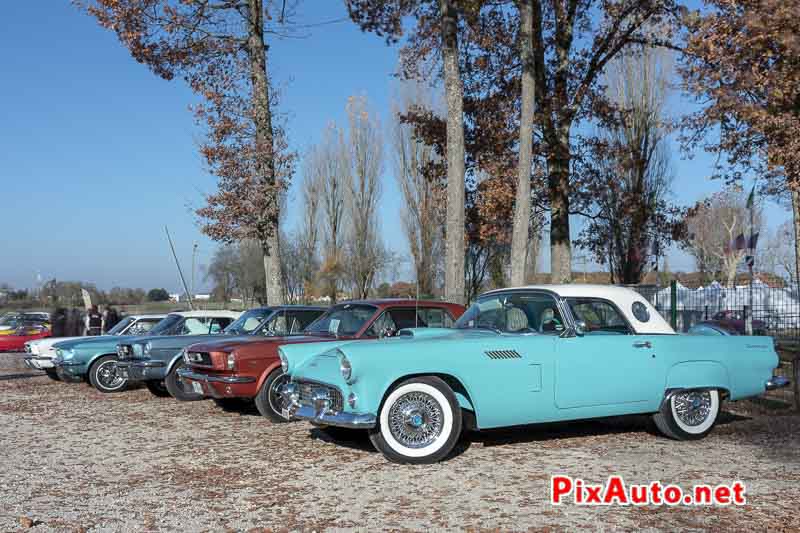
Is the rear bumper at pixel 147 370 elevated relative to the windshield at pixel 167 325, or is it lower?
lower

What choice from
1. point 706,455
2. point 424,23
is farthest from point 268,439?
point 424,23

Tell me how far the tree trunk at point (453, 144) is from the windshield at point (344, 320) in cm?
434

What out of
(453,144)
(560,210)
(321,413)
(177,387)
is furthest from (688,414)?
(560,210)

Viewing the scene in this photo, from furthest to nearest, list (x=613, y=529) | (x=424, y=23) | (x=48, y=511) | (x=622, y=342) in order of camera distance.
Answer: (x=424, y=23) → (x=622, y=342) → (x=48, y=511) → (x=613, y=529)

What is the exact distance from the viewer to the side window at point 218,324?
45.6ft

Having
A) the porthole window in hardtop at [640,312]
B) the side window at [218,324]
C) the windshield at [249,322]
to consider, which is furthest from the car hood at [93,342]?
the porthole window in hardtop at [640,312]

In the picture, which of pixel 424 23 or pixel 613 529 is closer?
pixel 613 529

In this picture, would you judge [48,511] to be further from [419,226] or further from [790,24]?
[419,226]

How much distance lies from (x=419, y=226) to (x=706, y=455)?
79.6 ft

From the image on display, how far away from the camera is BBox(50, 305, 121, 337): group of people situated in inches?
916

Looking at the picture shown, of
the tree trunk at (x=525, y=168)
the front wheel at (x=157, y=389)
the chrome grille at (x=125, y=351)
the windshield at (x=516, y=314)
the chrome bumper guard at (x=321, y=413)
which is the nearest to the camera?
the chrome bumper guard at (x=321, y=413)

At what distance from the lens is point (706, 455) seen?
7246 mm

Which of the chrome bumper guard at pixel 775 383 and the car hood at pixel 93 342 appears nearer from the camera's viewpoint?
the chrome bumper guard at pixel 775 383

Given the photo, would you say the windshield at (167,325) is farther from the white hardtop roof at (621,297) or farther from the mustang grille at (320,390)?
the white hardtop roof at (621,297)
